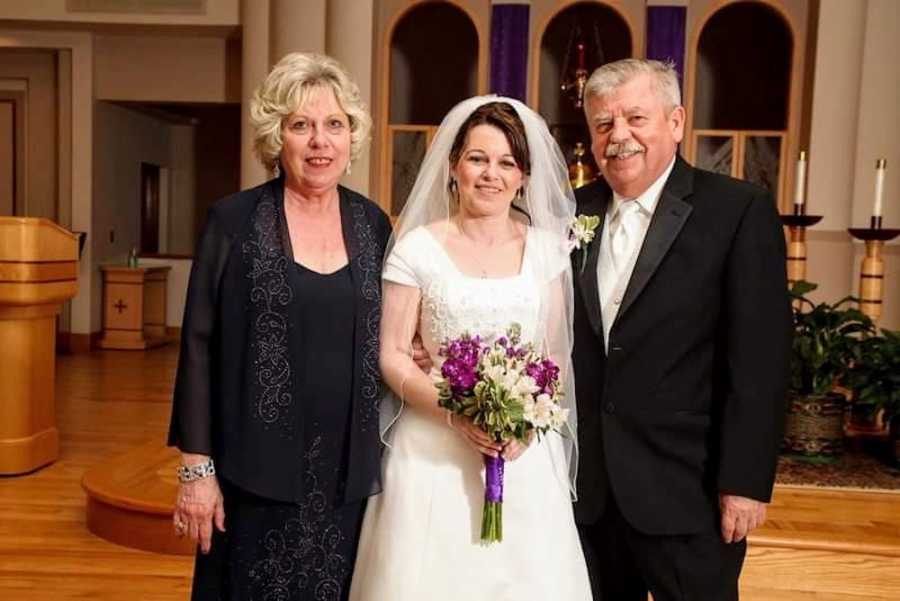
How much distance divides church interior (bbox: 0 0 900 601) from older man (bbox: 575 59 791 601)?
6.00ft

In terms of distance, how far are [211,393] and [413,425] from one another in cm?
48

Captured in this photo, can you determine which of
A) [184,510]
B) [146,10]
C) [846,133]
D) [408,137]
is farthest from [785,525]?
[146,10]

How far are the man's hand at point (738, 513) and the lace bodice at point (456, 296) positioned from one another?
0.58 m

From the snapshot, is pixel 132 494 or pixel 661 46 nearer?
pixel 132 494

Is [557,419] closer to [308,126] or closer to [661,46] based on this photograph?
[308,126]

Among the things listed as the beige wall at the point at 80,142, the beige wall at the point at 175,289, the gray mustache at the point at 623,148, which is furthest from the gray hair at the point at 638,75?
the beige wall at the point at 175,289

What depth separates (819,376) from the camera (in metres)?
4.55

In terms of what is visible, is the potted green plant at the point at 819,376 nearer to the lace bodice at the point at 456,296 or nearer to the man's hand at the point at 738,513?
the man's hand at the point at 738,513

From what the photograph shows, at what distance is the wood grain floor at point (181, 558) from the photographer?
3322mm

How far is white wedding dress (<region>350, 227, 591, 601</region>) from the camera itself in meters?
2.08

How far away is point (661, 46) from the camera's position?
8.03 meters

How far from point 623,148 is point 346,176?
6.26m

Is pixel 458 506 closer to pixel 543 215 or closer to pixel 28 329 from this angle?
pixel 543 215

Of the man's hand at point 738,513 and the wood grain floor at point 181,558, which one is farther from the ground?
the man's hand at point 738,513
